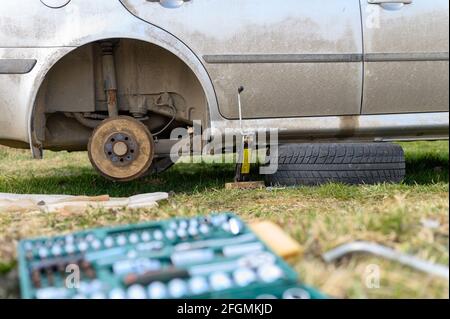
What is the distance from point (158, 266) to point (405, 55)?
228 centimetres

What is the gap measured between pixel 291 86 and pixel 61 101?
1251 millimetres

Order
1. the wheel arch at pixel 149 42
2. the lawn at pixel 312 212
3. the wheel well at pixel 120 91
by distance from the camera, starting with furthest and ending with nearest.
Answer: the wheel well at pixel 120 91
the wheel arch at pixel 149 42
the lawn at pixel 312 212

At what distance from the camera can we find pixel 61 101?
3.40 metres

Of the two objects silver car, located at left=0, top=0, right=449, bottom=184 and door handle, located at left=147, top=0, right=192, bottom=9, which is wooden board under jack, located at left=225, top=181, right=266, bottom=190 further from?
door handle, located at left=147, top=0, right=192, bottom=9

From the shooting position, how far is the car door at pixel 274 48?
320 centimetres

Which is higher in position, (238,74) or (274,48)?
(274,48)

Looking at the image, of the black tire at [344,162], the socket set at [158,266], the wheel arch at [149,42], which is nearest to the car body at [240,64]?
the wheel arch at [149,42]

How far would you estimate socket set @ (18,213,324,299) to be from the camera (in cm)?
137

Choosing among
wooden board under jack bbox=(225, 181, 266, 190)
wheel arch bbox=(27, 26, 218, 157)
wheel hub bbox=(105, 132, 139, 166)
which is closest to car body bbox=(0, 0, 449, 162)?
wheel arch bbox=(27, 26, 218, 157)

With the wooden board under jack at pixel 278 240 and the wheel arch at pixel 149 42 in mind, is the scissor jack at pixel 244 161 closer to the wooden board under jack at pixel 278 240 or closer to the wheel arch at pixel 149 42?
the wheel arch at pixel 149 42

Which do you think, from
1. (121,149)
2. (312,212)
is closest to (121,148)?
(121,149)

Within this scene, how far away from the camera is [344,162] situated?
132 inches

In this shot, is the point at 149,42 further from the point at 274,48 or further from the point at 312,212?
the point at 312,212

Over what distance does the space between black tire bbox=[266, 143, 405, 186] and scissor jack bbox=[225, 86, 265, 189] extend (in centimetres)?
19
